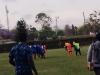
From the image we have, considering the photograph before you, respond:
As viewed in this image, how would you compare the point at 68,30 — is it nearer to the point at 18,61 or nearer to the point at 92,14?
the point at 92,14

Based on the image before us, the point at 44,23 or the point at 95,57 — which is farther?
the point at 44,23

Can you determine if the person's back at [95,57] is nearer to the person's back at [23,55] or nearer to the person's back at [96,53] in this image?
the person's back at [96,53]

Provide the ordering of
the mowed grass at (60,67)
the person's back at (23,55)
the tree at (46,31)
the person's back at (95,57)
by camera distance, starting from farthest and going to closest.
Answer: the tree at (46,31), the mowed grass at (60,67), the person's back at (95,57), the person's back at (23,55)

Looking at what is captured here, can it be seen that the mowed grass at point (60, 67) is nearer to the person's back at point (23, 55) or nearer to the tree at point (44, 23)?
the person's back at point (23, 55)

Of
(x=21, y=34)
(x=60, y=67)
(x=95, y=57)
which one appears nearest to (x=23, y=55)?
(x=21, y=34)

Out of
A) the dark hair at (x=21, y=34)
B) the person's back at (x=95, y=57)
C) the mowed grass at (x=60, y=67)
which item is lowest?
the mowed grass at (x=60, y=67)

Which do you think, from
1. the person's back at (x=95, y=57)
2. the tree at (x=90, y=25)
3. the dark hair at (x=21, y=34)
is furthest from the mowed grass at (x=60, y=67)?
the tree at (x=90, y=25)

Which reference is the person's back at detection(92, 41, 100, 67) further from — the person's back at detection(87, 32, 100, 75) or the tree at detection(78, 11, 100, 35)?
the tree at detection(78, 11, 100, 35)

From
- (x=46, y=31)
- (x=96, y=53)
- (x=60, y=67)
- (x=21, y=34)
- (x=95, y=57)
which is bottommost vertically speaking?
(x=60, y=67)

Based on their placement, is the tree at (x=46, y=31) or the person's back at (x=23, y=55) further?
the tree at (x=46, y=31)

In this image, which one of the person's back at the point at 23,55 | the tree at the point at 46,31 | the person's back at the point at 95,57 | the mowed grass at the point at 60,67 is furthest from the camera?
the tree at the point at 46,31

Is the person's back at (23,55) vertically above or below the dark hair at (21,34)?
below

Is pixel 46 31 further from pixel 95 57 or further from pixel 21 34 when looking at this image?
pixel 21 34

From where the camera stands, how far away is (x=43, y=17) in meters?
128
